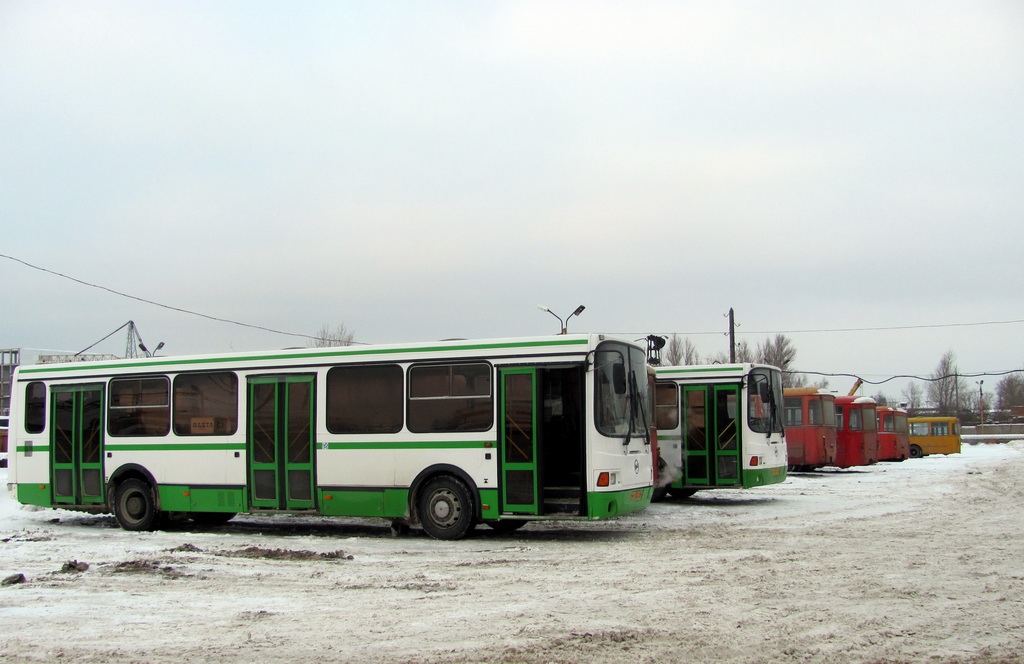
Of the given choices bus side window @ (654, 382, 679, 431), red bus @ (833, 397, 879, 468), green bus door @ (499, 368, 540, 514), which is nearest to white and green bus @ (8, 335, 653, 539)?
green bus door @ (499, 368, 540, 514)

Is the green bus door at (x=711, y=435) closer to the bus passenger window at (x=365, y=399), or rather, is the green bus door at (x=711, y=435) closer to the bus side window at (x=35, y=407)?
the bus passenger window at (x=365, y=399)

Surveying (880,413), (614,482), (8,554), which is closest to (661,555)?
(614,482)

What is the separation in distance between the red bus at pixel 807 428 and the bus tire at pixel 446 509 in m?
18.3

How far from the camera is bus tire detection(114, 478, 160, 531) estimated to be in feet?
50.6

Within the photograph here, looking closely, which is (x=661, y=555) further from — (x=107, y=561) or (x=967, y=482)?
(x=967, y=482)

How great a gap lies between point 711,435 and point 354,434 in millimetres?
8040

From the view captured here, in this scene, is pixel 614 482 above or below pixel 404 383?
below

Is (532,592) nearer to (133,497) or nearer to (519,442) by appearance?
(519,442)

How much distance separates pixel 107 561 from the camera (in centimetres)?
1162

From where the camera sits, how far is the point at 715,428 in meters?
19.1

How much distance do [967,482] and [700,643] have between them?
22.2m

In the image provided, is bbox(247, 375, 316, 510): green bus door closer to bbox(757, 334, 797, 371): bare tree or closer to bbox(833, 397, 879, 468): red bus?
bbox(833, 397, 879, 468): red bus

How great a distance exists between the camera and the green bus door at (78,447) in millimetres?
15945

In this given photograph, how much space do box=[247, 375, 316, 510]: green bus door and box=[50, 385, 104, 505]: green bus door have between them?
3043mm
